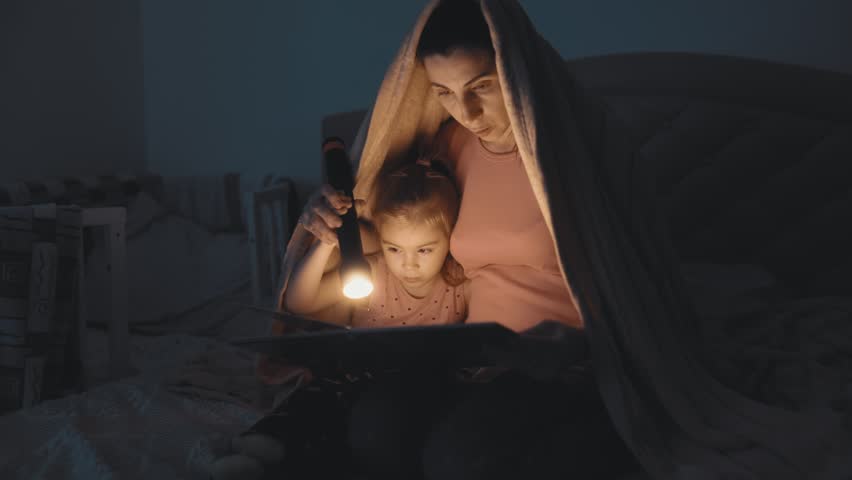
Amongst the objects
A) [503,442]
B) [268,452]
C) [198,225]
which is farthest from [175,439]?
[198,225]

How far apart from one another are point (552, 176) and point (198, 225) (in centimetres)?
178

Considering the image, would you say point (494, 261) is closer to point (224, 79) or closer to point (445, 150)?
point (445, 150)

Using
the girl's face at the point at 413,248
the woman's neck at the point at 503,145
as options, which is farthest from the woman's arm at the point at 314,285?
the woman's neck at the point at 503,145

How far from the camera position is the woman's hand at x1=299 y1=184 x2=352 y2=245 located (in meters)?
1.14

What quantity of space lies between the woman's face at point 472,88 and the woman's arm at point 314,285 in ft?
1.06

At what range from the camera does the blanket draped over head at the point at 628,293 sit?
95 cm

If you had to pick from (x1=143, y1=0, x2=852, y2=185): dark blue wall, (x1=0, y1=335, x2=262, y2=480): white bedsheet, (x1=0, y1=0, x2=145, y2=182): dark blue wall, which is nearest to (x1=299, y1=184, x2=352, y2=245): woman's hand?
(x1=0, y1=335, x2=262, y2=480): white bedsheet

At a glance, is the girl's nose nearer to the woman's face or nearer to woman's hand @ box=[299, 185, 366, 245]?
woman's hand @ box=[299, 185, 366, 245]

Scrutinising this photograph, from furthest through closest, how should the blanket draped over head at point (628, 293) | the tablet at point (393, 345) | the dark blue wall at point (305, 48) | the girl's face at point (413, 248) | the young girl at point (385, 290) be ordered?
the dark blue wall at point (305, 48) → the girl's face at point (413, 248) → the young girl at point (385, 290) → the blanket draped over head at point (628, 293) → the tablet at point (393, 345)

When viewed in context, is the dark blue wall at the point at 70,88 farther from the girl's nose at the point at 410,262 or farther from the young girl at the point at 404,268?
the girl's nose at the point at 410,262

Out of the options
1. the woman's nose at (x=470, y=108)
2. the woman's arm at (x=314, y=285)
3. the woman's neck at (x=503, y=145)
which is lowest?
the woman's arm at (x=314, y=285)

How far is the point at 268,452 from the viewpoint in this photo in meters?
0.99

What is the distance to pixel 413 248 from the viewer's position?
1186mm

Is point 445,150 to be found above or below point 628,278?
above
